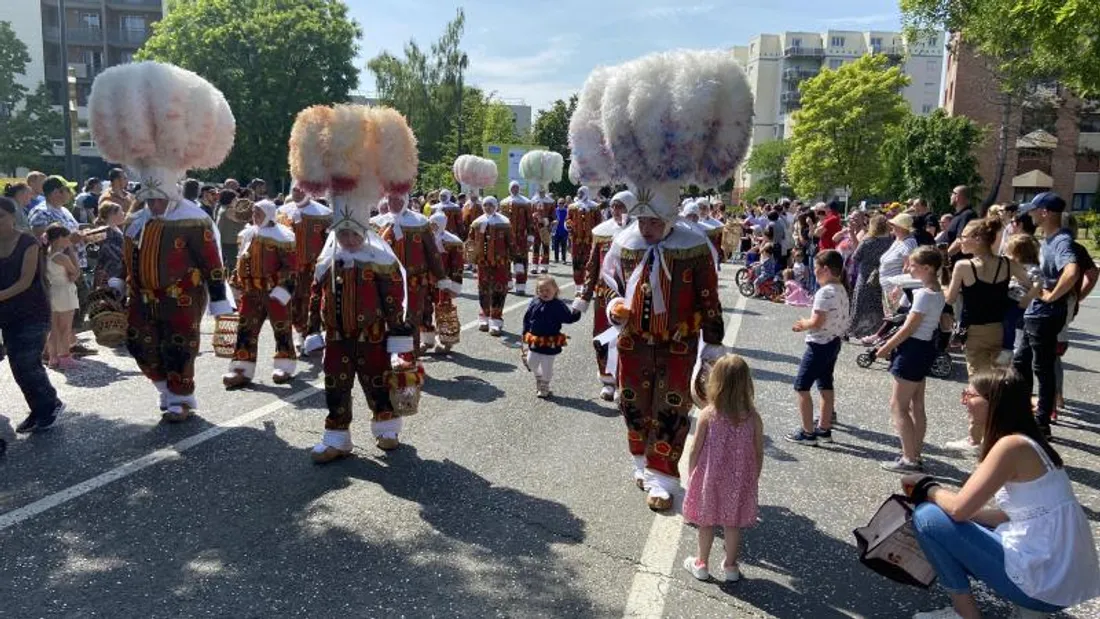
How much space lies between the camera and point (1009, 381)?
3.26m

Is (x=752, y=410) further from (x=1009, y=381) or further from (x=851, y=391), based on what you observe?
(x=851, y=391)

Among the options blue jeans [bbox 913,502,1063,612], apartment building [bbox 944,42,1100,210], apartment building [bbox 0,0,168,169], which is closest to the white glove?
blue jeans [bbox 913,502,1063,612]

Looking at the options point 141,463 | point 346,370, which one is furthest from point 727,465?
point 141,463

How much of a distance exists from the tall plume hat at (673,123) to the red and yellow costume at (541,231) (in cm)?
1039

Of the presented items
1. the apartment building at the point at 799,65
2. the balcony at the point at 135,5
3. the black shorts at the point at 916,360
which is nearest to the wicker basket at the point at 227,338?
the black shorts at the point at 916,360

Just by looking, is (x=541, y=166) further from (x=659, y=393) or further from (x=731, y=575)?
(x=731, y=575)

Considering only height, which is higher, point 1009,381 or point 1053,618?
point 1009,381

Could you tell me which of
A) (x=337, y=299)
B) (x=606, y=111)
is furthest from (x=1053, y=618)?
(x=337, y=299)

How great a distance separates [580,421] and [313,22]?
36.4m

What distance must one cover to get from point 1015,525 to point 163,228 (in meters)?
6.05

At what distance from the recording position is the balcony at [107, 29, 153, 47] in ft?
165

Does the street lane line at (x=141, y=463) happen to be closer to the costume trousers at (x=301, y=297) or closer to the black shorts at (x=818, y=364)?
the costume trousers at (x=301, y=297)

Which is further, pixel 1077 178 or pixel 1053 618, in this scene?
pixel 1077 178

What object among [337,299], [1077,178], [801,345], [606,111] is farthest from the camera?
[1077,178]
